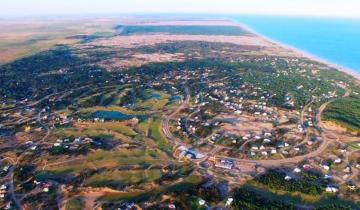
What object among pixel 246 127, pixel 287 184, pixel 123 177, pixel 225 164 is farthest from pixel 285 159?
pixel 123 177

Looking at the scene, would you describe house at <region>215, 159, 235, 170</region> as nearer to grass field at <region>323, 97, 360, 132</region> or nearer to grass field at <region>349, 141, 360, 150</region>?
grass field at <region>349, 141, 360, 150</region>

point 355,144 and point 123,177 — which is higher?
point 355,144

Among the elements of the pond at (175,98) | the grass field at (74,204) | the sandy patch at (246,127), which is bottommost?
the grass field at (74,204)

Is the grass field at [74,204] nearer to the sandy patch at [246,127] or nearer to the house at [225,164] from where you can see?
the house at [225,164]

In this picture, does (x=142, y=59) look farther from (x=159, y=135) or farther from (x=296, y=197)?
(x=296, y=197)

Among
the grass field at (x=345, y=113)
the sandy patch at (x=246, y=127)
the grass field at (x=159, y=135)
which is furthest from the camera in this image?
the grass field at (x=345, y=113)

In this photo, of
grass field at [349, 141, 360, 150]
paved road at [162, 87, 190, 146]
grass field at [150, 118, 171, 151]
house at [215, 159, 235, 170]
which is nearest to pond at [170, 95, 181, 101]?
paved road at [162, 87, 190, 146]

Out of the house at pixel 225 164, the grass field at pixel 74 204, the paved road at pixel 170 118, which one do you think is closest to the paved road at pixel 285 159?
the paved road at pixel 170 118

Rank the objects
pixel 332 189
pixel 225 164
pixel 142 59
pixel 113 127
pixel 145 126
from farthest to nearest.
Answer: pixel 142 59 < pixel 145 126 < pixel 113 127 < pixel 225 164 < pixel 332 189

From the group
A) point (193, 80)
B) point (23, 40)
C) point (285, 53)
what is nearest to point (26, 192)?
point (193, 80)
